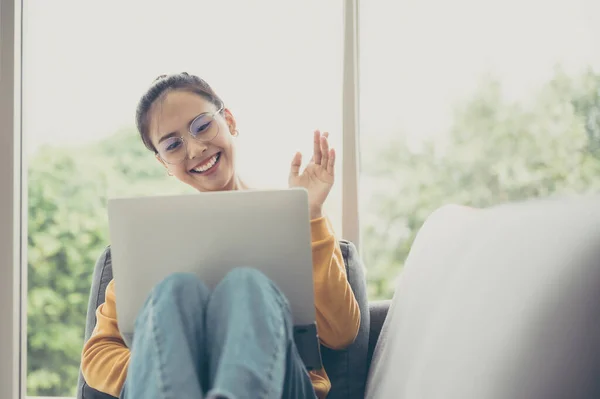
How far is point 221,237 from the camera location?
1.03m

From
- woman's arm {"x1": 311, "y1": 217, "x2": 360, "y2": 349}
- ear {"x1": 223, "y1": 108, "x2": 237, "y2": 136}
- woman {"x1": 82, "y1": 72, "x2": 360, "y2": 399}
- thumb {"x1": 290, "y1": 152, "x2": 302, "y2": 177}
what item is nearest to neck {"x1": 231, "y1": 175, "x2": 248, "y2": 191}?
woman {"x1": 82, "y1": 72, "x2": 360, "y2": 399}

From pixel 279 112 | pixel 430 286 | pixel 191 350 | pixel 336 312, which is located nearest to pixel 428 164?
pixel 279 112

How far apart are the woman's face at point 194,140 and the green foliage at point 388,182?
28.8 inches

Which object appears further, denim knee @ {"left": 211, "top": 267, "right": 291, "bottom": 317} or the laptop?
the laptop

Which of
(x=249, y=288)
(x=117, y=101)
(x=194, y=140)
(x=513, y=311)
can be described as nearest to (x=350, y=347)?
(x=249, y=288)

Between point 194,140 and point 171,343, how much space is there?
70cm

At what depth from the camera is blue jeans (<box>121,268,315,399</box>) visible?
0.79 m

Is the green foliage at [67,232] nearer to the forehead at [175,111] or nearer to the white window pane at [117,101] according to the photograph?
the white window pane at [117,101]

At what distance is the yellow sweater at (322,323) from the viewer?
1.19 meters

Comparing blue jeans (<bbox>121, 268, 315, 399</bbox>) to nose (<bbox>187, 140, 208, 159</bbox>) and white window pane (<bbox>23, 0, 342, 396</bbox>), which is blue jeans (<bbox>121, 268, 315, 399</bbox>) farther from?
white window pane (<bbox>23, 0, 342, 396</bbox>)

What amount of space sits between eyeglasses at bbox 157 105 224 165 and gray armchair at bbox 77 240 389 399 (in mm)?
289

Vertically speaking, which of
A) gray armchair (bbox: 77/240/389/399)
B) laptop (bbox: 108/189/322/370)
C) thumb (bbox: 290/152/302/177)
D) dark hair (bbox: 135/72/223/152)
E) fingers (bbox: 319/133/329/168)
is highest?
dark hair (bbox: 135/72/223/152)

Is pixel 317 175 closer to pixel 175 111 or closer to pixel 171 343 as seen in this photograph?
pixel 175 111

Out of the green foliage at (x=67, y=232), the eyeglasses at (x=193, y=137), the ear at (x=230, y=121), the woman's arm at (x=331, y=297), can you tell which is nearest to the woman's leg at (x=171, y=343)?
the woman's arm at (x=331, y=297)
